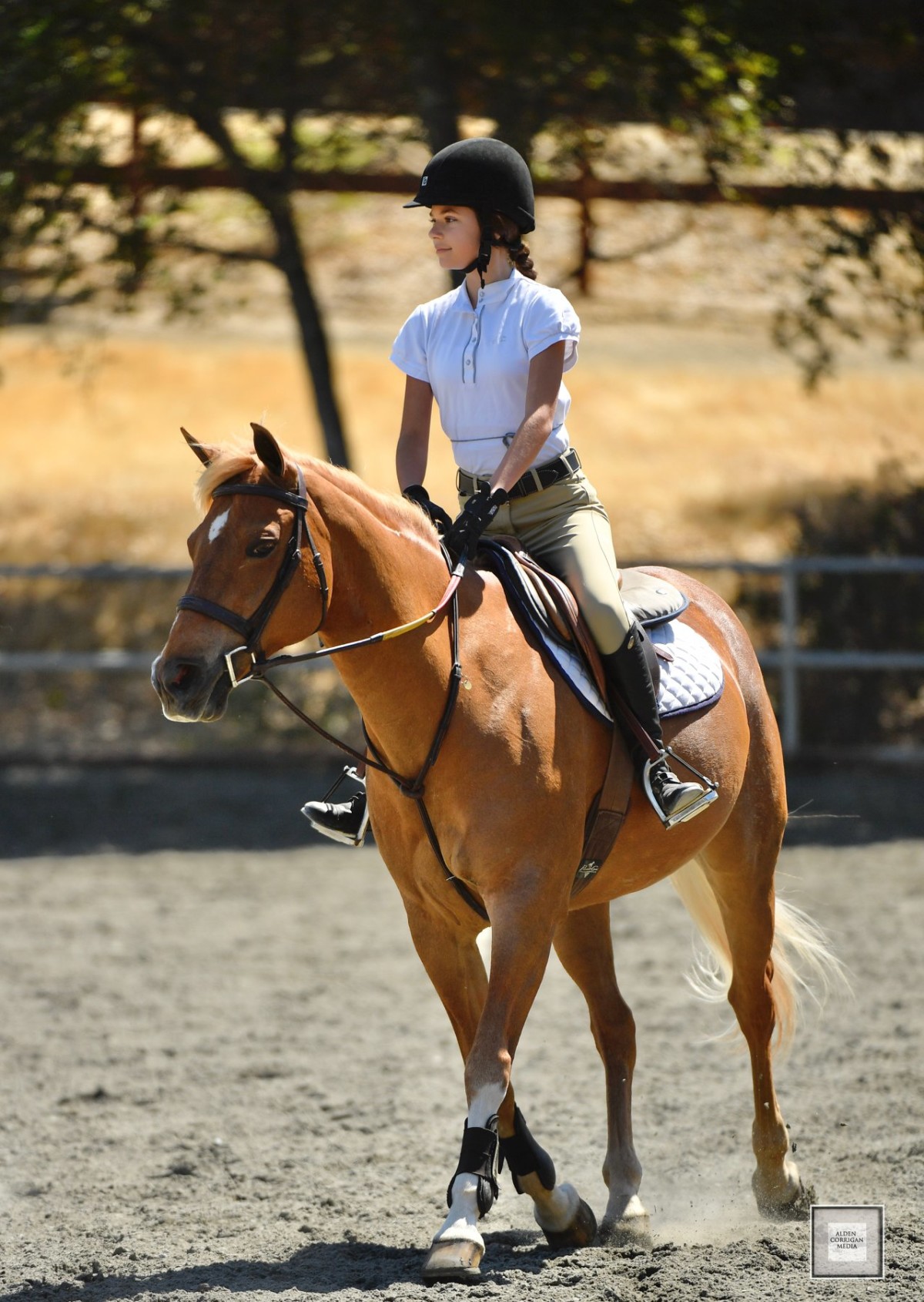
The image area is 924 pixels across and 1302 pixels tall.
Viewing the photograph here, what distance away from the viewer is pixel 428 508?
3.83 metres

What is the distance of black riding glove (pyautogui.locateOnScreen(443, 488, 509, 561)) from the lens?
3.63m

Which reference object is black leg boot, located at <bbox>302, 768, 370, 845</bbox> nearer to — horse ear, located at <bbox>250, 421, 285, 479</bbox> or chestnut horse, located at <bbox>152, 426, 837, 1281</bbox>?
chestnut horse, located at <bbox>152, 426, 837, 1281</bbox>

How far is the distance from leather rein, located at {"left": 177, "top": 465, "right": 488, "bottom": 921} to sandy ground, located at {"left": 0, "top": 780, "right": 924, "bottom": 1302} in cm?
112

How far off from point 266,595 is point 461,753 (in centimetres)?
66

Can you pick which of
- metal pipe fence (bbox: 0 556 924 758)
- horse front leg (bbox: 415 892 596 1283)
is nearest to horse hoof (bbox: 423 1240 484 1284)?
horse front leg (bbox: 415 892 596 1283)

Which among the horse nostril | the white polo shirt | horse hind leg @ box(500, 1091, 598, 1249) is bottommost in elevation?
horse hind leg @ box(500, 1091, 598, 1249)

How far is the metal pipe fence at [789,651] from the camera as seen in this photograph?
10547 mm

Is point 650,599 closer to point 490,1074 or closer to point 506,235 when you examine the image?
point 506,235

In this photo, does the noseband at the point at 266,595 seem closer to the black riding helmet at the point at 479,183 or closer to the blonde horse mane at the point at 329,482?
the blonde horse mane at the point at 329,482

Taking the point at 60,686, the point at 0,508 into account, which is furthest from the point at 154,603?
the point at 0,508

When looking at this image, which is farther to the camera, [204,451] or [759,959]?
[759,959]

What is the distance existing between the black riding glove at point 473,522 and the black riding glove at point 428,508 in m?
0.08

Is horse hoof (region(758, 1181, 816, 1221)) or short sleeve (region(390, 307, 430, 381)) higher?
short sleeve (region(390, 307, 430, 381))

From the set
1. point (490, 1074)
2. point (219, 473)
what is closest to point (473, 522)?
point (219, 473)
